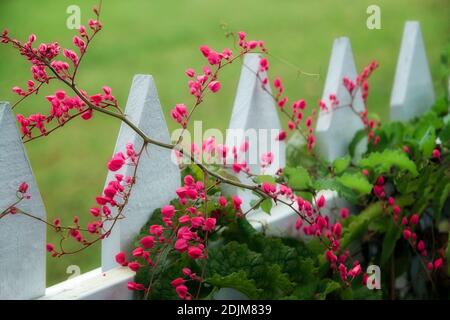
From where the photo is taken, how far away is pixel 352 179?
1745 mm

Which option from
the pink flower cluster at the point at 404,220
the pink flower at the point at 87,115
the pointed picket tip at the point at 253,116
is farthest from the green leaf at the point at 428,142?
the pink flower at the point at 87,115

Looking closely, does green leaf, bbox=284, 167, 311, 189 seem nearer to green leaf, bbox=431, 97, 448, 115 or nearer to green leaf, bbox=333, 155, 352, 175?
green leaf, bbox=333, 155, 352, 175

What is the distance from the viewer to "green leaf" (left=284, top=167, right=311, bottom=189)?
66.2 inches

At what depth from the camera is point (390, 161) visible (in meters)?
1.76

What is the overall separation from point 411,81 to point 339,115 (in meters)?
0.52

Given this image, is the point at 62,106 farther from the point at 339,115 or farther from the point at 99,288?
the point at 339,115

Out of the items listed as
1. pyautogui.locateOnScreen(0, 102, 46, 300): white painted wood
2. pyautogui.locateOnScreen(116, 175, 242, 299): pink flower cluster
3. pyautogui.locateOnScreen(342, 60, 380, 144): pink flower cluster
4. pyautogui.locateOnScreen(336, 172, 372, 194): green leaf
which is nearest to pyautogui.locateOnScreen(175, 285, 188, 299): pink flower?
pyautogui.locateOnScreen(116, 175, 242, 299): pink flower cluster

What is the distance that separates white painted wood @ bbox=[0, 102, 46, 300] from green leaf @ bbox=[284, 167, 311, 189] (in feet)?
2.04

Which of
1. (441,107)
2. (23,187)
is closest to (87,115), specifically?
(23,187)

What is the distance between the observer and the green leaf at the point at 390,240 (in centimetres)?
180

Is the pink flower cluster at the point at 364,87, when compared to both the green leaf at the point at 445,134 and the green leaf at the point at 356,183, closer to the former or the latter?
the green leaf at the point at 445,134

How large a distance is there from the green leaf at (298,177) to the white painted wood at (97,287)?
466 mm

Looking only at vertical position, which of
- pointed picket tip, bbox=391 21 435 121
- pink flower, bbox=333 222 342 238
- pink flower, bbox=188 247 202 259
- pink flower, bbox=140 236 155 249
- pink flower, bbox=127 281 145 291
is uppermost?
pointed picket tip, bbox=391 21 435 121
